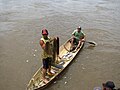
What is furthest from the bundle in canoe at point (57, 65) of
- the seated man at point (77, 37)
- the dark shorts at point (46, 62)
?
the dark shorts at point (46, 62)

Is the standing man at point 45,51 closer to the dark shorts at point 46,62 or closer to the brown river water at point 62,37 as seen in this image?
the dark shorts at point 46,62

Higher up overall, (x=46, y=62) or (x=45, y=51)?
(x=45, y=51)

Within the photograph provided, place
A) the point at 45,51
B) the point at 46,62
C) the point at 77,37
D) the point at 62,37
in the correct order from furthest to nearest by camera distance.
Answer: the point at 62,37
the point at 77,37
the point at 46,62
the point at 45,51

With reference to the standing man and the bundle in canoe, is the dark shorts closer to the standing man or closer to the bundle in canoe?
the standing man

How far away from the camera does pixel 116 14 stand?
2080 cm

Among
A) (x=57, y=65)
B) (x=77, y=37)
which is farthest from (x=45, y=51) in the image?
(x=77, y=37)

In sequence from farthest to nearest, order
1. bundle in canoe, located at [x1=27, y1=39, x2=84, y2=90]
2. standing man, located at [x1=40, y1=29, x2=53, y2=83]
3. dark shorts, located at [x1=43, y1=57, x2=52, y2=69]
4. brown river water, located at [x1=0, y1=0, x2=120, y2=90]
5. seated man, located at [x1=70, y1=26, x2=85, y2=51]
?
seated man, located at [x1=70, y1=26, x2=85, y2=51]
brown river water, located at [x1=0, y1=0, x2=120, y2=90]
dark shorts, located at [x1=43, y1=57, x2=52, y2=69]
bundle in canoe, located at [x1=27, y1=39, x2=84, y2=90]
standing man, located at [x1=40, y1=29, x2=53, y2=83]

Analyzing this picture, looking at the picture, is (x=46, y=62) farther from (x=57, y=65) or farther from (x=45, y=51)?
(x=57, y=65)

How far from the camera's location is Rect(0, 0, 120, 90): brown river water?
34.5ft

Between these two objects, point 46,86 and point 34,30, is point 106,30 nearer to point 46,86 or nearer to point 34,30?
point 34,30

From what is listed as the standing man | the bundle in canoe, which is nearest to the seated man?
the bundle in canoe

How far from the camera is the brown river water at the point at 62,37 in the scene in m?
10.5

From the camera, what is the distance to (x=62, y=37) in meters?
15.2

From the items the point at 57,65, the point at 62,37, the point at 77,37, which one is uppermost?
the point at 77,37
